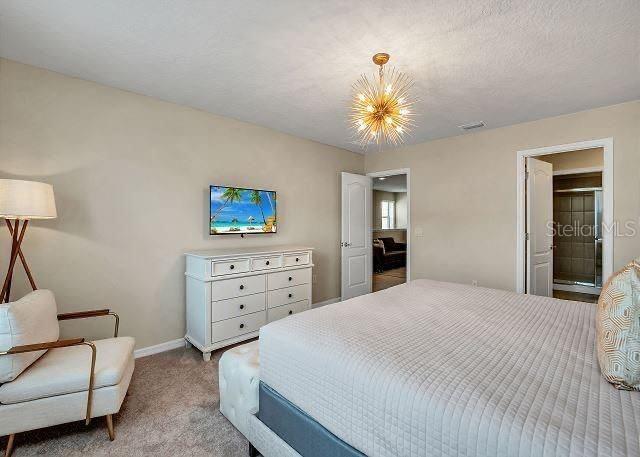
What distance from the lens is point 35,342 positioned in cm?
178

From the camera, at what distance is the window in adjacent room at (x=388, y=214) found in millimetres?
10056

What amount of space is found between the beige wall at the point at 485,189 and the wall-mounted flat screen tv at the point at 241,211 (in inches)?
87.9

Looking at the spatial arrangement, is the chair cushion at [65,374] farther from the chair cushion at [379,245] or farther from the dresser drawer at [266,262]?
the chair cushion at [379,245]

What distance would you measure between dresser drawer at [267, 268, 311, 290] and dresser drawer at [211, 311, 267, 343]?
13.1 inches

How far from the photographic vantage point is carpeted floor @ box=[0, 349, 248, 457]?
1.69 meters

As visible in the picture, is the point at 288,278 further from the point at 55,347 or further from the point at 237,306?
the point at 55,347

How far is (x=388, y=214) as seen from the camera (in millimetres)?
10242

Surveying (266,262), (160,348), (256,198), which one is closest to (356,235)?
(256,198)

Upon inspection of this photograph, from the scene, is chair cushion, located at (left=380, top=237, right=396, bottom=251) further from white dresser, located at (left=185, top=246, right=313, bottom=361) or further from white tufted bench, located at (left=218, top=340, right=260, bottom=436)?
white tufted bench, located at (left=218, top=340, right=260, bottom=436)

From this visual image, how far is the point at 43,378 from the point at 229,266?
1482 millimetres

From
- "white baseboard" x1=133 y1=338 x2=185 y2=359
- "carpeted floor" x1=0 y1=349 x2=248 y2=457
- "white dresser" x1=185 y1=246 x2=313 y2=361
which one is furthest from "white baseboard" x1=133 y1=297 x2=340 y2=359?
"carpeted floor" x1=0 y1=349 x2=248 y2=457

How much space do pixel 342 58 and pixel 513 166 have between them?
2737 millimetres

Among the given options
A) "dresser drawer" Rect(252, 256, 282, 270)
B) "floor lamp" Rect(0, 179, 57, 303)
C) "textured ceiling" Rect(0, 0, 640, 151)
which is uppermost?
"textured ceiling" Rect(0, 0, 640, 151)

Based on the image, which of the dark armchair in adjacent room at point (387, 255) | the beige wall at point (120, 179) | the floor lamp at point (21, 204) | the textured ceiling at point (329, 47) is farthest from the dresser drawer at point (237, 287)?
the dark armchair in adjacent room at point (387, 255)
